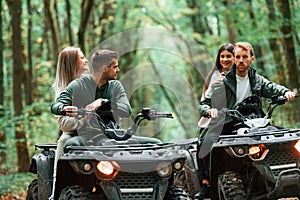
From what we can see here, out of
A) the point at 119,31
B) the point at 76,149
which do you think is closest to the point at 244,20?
the point at 119,31

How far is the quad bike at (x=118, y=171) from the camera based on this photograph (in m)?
6.22

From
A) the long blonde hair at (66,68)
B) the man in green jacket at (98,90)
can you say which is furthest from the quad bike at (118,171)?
the long blonde hair at (66,68)

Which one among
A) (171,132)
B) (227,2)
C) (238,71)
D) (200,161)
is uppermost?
(227,2)

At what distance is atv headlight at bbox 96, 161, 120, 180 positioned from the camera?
6.25 metres

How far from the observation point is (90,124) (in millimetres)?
7035

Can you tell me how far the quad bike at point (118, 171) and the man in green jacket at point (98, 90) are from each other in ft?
1.83

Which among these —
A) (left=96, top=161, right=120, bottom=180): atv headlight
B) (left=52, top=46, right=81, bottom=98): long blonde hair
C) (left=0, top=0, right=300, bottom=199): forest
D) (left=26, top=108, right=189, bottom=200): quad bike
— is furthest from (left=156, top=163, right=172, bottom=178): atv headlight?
(left=0, top=0, right=300, bottom=199): forest

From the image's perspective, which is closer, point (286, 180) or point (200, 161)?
point (286, 180)

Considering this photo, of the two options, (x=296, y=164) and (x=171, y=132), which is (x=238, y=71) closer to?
(x=296, y=164)

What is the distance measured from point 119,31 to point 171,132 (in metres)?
9.87

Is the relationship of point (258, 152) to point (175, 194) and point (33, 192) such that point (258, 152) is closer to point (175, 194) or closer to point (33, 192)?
point (175, 194)

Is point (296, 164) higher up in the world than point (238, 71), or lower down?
lower down

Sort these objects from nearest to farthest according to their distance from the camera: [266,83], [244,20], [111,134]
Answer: [111,134] → [266,83] → [244,20]

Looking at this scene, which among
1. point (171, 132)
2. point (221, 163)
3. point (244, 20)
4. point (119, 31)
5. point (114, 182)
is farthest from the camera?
point (171, 132)
